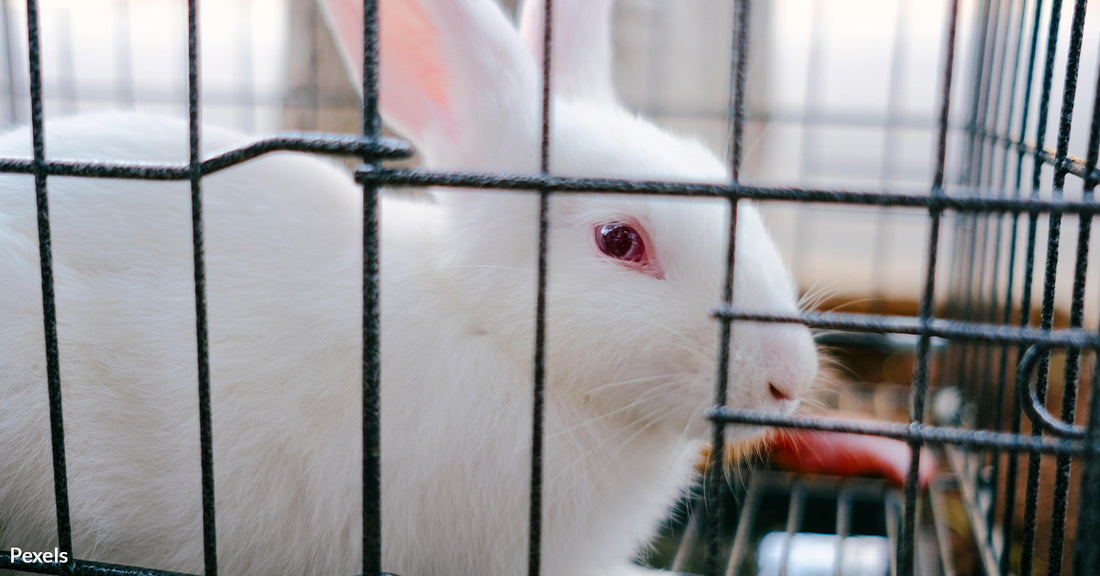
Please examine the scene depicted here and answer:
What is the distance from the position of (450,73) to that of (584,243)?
0.30 meters

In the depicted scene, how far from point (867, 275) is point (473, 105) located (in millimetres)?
3397

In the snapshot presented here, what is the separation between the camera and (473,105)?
4.30 ft

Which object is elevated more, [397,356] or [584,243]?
[584,243]

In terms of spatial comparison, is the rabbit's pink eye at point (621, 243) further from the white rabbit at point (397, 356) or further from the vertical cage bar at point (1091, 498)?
the vertical cage bar at point (1091, 498)

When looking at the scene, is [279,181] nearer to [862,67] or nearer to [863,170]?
[863,170]

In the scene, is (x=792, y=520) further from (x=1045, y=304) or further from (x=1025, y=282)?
(x=1045, y=304)

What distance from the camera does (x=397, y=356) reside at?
4.14 feet

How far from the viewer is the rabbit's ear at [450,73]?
1261 millimetres

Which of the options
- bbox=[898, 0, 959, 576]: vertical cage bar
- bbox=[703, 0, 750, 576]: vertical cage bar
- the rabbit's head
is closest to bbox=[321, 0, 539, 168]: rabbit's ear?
the rabbit's head

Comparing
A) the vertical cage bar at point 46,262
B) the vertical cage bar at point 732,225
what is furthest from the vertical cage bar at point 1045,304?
the vertical cage bar at point 46,262

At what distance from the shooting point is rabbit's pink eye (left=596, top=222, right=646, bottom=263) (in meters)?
1.25

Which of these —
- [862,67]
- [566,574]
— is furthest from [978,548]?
[862,67]

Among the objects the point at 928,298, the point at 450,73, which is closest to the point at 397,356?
the point at 450,73

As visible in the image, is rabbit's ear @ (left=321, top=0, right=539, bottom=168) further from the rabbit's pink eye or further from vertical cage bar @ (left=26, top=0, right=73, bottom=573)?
vertical cage bar @ (left=26, top=0, right=73, bottom=573)
